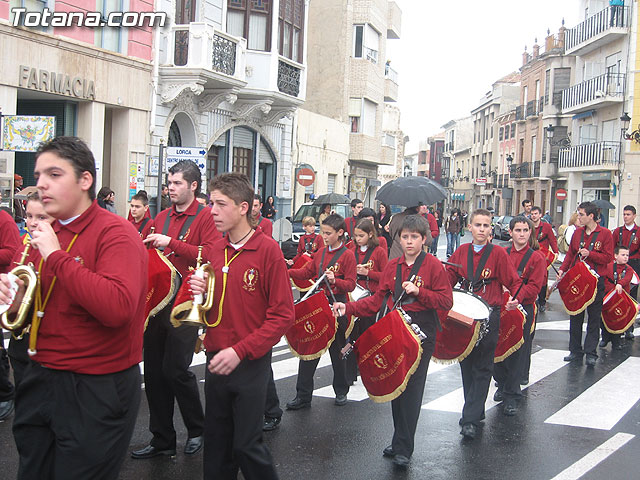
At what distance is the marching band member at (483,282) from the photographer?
694 cm

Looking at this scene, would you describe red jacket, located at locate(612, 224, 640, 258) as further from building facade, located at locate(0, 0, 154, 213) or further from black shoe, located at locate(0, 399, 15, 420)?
building facade, located at locate(0, 0, 154, 213)

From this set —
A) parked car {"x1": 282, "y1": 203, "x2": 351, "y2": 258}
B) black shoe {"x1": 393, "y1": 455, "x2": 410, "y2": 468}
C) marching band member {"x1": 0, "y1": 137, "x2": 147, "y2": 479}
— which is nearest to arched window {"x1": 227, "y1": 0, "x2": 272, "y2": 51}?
parked car {"x1": 282, "y1": 203, "x2": 351, "y2": 258}

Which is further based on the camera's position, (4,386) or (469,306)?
(4,386)

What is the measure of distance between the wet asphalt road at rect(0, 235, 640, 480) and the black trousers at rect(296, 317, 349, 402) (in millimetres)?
164

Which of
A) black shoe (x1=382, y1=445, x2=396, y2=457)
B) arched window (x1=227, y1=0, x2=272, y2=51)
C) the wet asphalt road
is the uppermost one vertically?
arched window (x1=227, y1=0, x2=272, y2=51)

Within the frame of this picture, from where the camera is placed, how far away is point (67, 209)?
330 cm

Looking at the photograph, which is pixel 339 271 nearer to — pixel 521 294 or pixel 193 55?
pixel 521 294

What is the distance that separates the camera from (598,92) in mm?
39656

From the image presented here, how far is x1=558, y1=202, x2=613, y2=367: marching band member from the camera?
33.0ft

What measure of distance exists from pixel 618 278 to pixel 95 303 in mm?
9095

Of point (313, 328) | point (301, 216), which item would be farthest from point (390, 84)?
point (313, 328)

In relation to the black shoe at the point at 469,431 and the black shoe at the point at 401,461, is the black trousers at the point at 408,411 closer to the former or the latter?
the black shoe at the point at 401,461

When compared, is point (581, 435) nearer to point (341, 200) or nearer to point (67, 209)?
point (67, 209)

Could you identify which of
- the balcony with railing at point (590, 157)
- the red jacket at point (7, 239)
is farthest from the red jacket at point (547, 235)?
the balcony with railing at point (590, 157)
